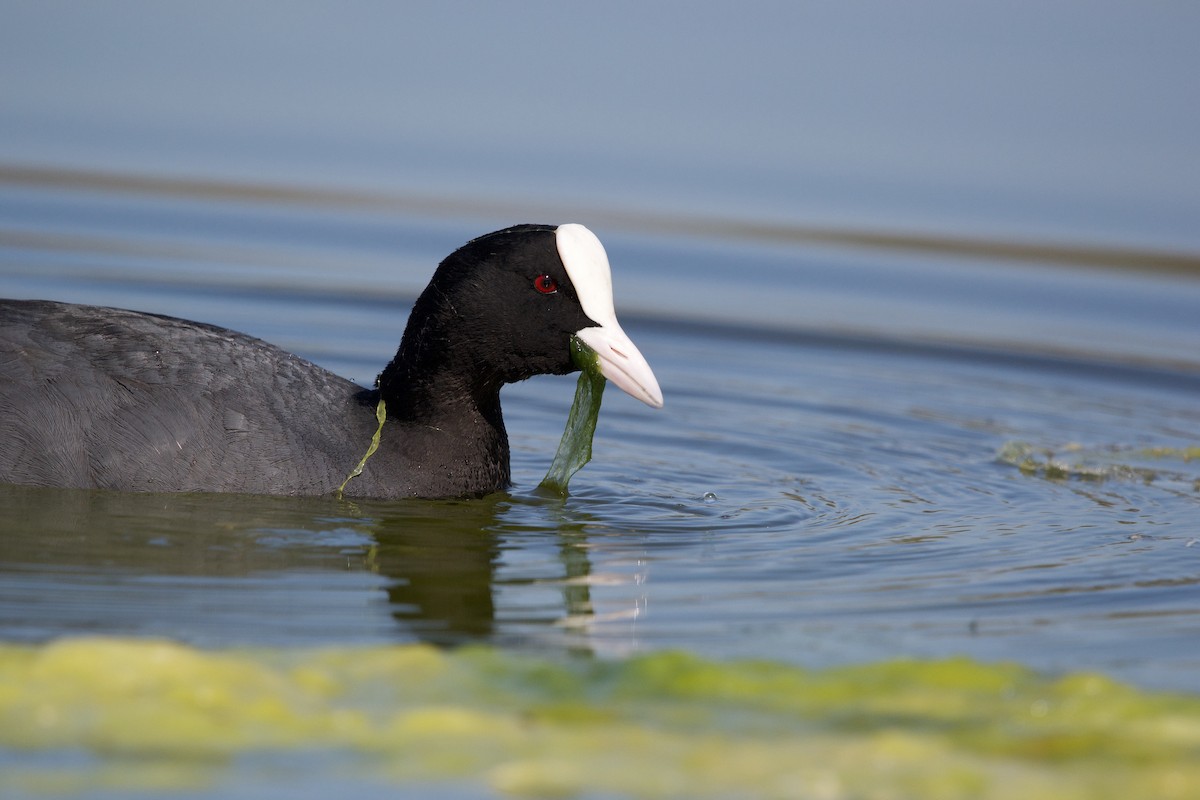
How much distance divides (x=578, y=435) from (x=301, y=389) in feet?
3.73

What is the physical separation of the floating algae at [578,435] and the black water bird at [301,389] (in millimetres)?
207

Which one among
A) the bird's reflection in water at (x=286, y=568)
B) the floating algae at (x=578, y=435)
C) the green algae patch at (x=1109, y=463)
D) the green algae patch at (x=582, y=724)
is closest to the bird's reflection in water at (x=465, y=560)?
the bird's reflection in water at (x=286, y=568)

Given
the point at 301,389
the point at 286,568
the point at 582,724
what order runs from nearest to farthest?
the point at 582,724, the point at 286,568, the point at 301,389

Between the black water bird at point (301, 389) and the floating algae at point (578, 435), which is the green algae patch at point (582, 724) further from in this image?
the floating algae at point (578, 435)

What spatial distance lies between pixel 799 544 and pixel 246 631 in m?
2.22

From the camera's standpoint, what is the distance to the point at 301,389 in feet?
23.5

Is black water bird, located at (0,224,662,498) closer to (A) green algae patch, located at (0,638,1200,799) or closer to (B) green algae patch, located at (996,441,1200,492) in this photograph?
(A) green algae patch, located at (0,638,1200,799)

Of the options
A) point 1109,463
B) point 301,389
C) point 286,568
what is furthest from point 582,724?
point 1109,463

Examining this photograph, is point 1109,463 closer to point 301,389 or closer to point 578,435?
point 578,435

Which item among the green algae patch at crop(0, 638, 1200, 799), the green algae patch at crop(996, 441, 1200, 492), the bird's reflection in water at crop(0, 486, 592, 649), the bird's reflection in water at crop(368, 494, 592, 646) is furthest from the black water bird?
the green algae patch at crop(996, 441, 1200, 492)

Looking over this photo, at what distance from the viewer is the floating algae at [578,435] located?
293 inches

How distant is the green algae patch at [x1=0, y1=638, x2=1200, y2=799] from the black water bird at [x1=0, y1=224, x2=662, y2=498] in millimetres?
1759

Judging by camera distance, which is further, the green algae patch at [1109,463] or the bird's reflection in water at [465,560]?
the green algae patch at [1109,463]

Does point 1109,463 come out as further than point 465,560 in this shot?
Yes
